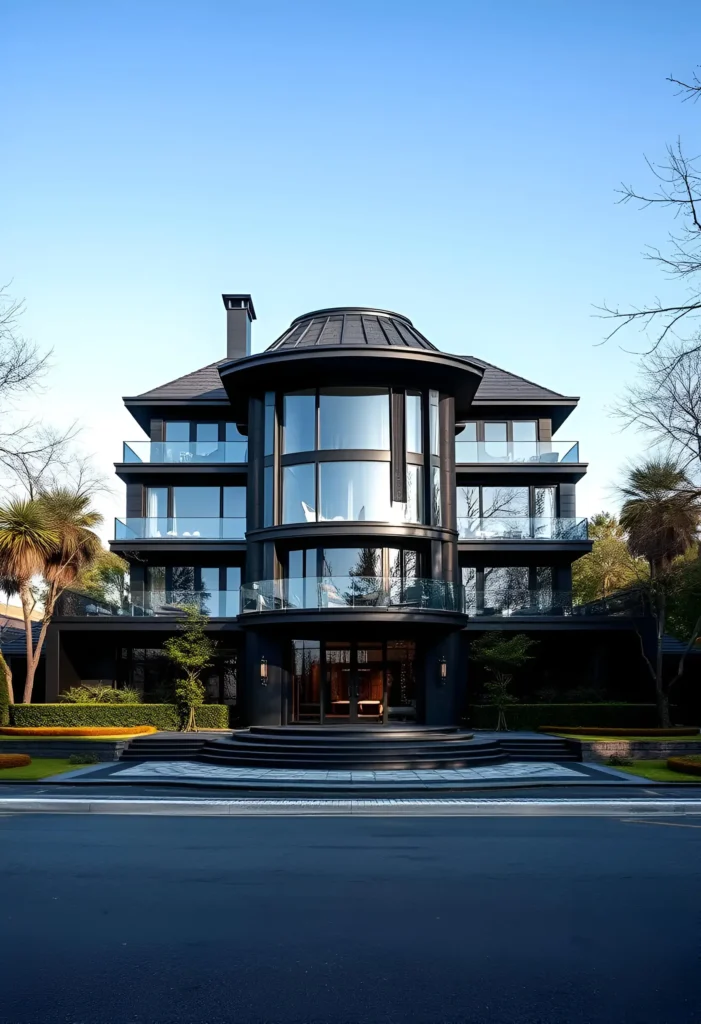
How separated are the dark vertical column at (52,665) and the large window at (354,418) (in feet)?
37.0

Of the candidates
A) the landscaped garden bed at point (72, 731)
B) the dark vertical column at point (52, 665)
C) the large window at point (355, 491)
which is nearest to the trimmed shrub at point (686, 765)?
the large window at point (355, 491)

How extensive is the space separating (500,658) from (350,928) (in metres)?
22.2

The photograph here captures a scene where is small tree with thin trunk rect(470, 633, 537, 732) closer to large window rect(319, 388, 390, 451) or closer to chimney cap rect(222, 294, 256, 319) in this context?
large window rect(319, 388, 390, 451)

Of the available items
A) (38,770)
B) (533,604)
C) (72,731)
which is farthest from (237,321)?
(38,770)

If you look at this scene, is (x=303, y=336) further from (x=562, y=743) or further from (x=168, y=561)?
(x=562, y=743)

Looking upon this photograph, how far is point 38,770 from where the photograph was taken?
21766 millimetres

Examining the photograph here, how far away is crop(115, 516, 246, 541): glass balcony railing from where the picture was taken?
3375 centimetres

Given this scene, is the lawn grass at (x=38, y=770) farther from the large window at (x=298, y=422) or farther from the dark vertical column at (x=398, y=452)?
the dark vertical column at (x=398, y=452)

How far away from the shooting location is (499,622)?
32.0m

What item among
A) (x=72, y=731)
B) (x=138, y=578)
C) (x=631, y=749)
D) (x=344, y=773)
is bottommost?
(x=344, y=773)

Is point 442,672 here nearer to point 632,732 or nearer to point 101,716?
point 632,732

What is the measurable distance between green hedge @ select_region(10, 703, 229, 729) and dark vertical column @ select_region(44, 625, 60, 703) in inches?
164

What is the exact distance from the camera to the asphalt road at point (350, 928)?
19.1ft

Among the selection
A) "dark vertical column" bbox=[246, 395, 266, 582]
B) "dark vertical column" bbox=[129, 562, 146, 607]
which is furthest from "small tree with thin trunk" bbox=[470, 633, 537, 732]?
"dark vertical column" bbox=[129, 562, 146, 607]
